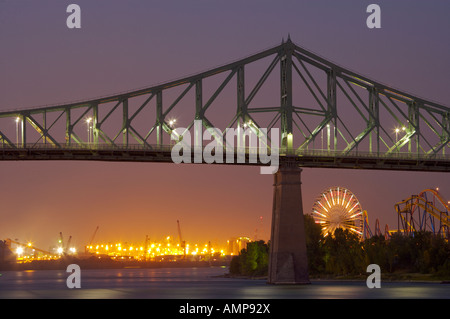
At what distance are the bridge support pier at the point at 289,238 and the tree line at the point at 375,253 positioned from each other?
31.2 m

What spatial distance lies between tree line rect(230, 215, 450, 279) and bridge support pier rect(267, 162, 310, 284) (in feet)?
102

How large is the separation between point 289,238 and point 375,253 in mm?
39837

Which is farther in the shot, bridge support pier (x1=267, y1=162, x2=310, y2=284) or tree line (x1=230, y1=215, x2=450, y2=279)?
tree line (x1=230, y1=215, x2=450, y2=279)

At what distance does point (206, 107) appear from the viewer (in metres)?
128

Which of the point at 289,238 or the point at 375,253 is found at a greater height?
the point at 289,238

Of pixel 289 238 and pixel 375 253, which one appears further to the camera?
pixel 375 253

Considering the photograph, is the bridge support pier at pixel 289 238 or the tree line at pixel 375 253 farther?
the tree line at pixel 375 253

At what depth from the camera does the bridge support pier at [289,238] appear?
392ft

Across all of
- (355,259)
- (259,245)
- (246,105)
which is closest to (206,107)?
(246,105)

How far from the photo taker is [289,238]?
393 feet

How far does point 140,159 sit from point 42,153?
41.8 feet

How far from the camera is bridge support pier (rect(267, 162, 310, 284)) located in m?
120

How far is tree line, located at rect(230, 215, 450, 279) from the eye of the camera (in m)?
147
